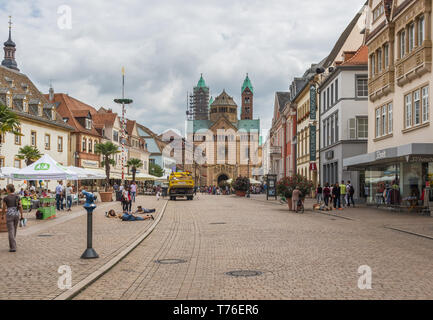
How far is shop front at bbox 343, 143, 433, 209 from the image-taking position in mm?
24922

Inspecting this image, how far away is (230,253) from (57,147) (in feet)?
162

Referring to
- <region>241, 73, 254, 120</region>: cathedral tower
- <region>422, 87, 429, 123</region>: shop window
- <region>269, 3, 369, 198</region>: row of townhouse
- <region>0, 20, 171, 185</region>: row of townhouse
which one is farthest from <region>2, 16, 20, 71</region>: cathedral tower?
<region>241, 73, 254, 120</region>: cathedral tower

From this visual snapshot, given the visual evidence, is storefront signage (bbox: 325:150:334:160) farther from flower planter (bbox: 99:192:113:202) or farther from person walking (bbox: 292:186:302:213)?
flower planter (bbox: 99:192:113:202)

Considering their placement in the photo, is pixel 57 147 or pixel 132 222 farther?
pixel 57 147

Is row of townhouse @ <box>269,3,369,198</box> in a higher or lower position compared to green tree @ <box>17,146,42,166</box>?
higher

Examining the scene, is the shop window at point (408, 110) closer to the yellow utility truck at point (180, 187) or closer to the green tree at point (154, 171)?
the yellow utility truck at point (180, 187)

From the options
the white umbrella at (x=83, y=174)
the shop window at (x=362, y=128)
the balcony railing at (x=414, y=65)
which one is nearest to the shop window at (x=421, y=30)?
the balcony railing at (x=414, y=65)

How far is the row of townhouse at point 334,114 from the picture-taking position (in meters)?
41.2

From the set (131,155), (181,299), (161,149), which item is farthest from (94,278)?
(161,149)

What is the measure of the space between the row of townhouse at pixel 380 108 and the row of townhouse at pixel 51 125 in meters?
18.8

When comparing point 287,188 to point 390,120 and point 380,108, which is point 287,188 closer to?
point 390,120

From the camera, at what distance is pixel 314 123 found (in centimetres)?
5197

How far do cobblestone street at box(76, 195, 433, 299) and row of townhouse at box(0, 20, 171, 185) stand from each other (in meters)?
29.7
